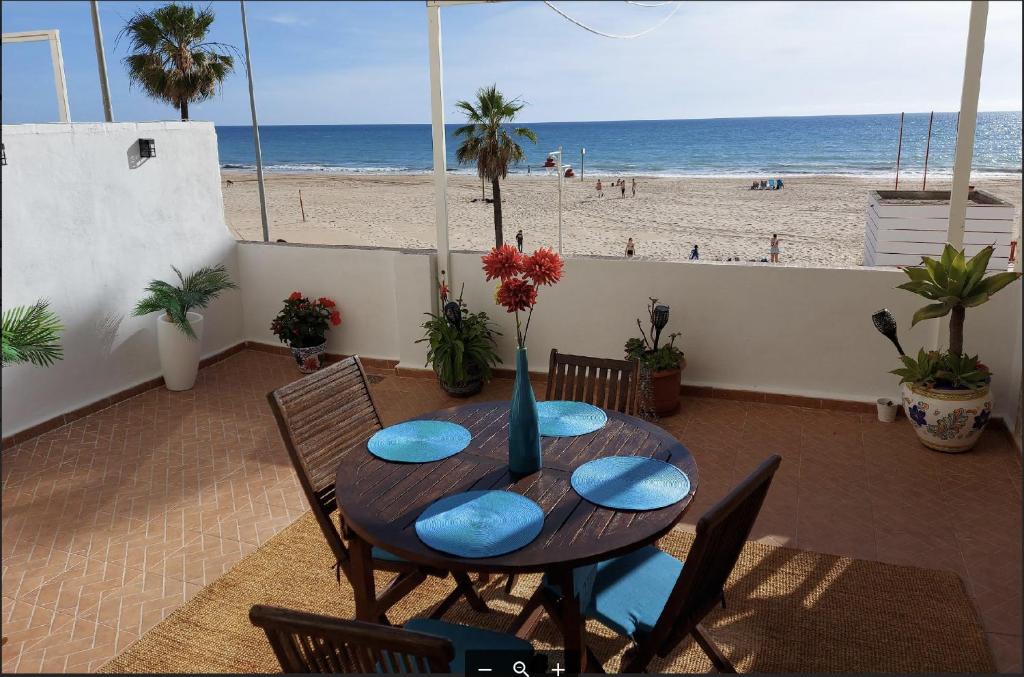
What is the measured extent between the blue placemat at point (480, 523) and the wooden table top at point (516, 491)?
3 cm

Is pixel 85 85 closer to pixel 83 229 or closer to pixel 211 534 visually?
pixel 83 229

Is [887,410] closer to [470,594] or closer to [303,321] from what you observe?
[470,594]

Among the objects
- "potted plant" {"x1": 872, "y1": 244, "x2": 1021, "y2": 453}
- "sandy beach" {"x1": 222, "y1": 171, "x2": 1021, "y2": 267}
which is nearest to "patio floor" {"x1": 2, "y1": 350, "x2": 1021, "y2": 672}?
"potted plant" {"x1": 872, "y1": 244, "x2": 1021, "y2": 453}

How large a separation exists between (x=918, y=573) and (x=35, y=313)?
5.22 m

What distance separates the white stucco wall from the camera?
5.22m

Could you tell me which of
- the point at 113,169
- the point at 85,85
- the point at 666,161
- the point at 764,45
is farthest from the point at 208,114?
the point at 113,169

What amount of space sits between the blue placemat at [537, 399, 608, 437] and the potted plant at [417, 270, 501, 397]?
8.20 ft

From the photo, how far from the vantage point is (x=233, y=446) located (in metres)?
5.12

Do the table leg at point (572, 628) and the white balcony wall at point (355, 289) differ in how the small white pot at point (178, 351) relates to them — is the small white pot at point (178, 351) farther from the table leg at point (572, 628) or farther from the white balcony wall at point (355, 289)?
the table leg at point (572, 628)

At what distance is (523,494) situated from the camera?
8.61 ft

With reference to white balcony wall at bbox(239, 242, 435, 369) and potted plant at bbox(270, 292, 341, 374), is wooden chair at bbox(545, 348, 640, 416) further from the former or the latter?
potted plant at bbox(270, 292, 341, 374)

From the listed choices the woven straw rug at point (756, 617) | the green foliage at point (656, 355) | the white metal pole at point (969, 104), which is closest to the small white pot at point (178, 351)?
the woven straw rug at point (756, 617)

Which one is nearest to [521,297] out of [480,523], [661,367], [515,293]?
[515,293]

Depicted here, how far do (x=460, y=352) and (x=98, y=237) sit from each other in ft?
9.07
